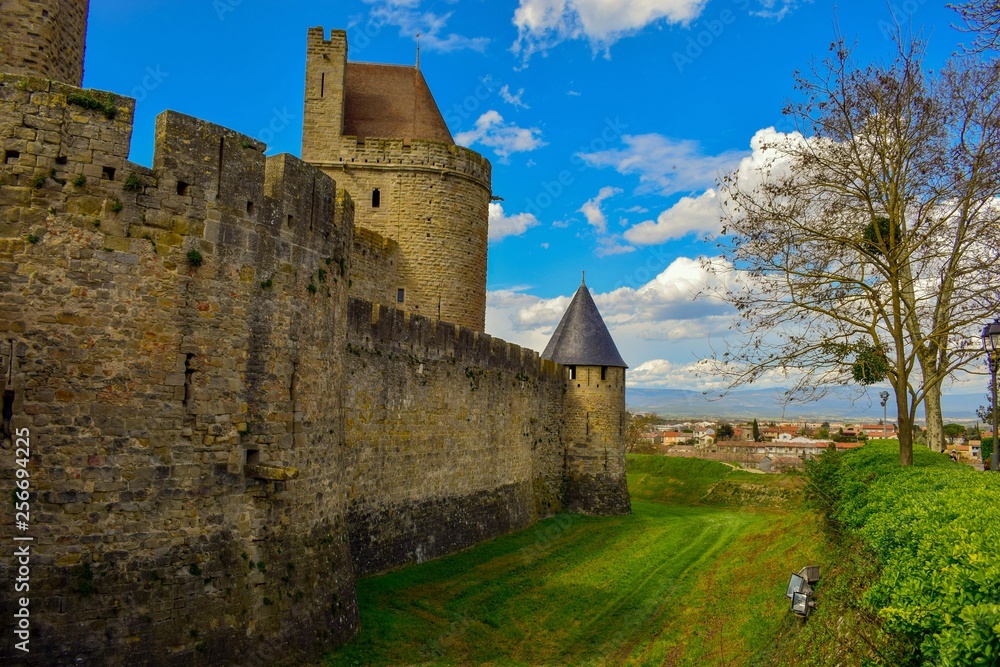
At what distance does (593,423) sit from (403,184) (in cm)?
1127

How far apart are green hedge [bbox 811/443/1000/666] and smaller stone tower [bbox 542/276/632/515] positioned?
18089 mm

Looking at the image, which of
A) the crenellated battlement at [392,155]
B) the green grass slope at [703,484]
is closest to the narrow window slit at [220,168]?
the crenellated battlement at [392,155]

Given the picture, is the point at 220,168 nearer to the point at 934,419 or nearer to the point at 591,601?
the point at 591,601

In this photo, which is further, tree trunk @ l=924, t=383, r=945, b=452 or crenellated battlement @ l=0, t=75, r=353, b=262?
tree trunk @ l=924, t=383, r=945, b=452

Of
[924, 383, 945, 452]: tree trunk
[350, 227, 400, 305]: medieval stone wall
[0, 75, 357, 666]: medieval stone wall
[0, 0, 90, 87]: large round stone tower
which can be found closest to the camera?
[0, 75, 357, 666]: medieval stone wall

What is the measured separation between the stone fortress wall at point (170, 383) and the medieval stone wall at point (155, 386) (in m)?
0.02

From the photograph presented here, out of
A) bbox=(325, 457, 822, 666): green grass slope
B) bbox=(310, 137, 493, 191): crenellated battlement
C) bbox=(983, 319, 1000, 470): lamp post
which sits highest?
bbox=(310, 137, 493, 191): crenellated battlement

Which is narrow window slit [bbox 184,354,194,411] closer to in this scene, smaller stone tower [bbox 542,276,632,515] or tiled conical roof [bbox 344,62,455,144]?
tiled conical roof [bbox 344,62,455,144]

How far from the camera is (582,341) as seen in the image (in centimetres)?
2780

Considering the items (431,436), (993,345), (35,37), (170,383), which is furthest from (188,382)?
(993,345)

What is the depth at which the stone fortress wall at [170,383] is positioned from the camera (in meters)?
7.09

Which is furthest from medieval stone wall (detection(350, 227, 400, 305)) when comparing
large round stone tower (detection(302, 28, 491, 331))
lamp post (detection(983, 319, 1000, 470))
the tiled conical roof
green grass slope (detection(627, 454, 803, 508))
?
green grass slope (detection(627, 454, 803, 508))

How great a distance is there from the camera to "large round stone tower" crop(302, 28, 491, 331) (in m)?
23.0

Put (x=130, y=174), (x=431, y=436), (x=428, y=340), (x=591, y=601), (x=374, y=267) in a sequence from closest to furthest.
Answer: (x=130, y=174)
(x=591, y=601)
(x=428, y=340)
(x=431, y=436)
(x=374, y=267)
